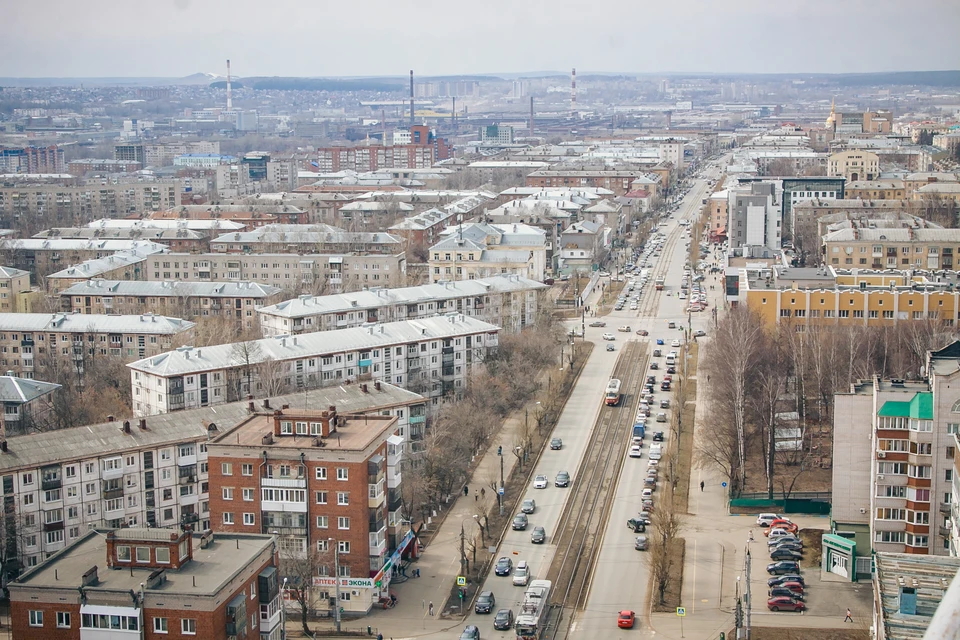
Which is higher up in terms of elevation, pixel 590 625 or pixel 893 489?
pixel 893 489

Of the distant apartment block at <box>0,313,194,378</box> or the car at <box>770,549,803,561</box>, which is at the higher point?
the distant apartment block at <box>0,313,194,378</box>

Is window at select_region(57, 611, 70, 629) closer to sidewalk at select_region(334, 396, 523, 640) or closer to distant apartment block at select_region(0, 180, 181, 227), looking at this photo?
sidewalk at select_region(334, 396, 523, 640)

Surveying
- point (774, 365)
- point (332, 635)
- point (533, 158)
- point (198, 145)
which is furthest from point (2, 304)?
point (198, 145)

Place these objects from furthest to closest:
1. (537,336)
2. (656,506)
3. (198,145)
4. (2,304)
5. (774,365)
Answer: (198,145), (2,304), (537,336), (774,365), (656,506)

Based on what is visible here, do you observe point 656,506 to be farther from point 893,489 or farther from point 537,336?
point 537,336

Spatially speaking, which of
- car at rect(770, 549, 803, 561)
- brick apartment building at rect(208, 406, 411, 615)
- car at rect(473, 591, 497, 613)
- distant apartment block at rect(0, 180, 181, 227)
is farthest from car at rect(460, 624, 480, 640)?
distant apartment block at rect(0, 180, 181, 227)

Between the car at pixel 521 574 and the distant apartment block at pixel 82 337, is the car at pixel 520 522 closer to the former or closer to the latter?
the car at pixel 521 574

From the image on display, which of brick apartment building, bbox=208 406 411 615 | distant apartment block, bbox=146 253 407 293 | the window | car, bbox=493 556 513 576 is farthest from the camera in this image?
distant apartment block, bbox=146 253 407 293
